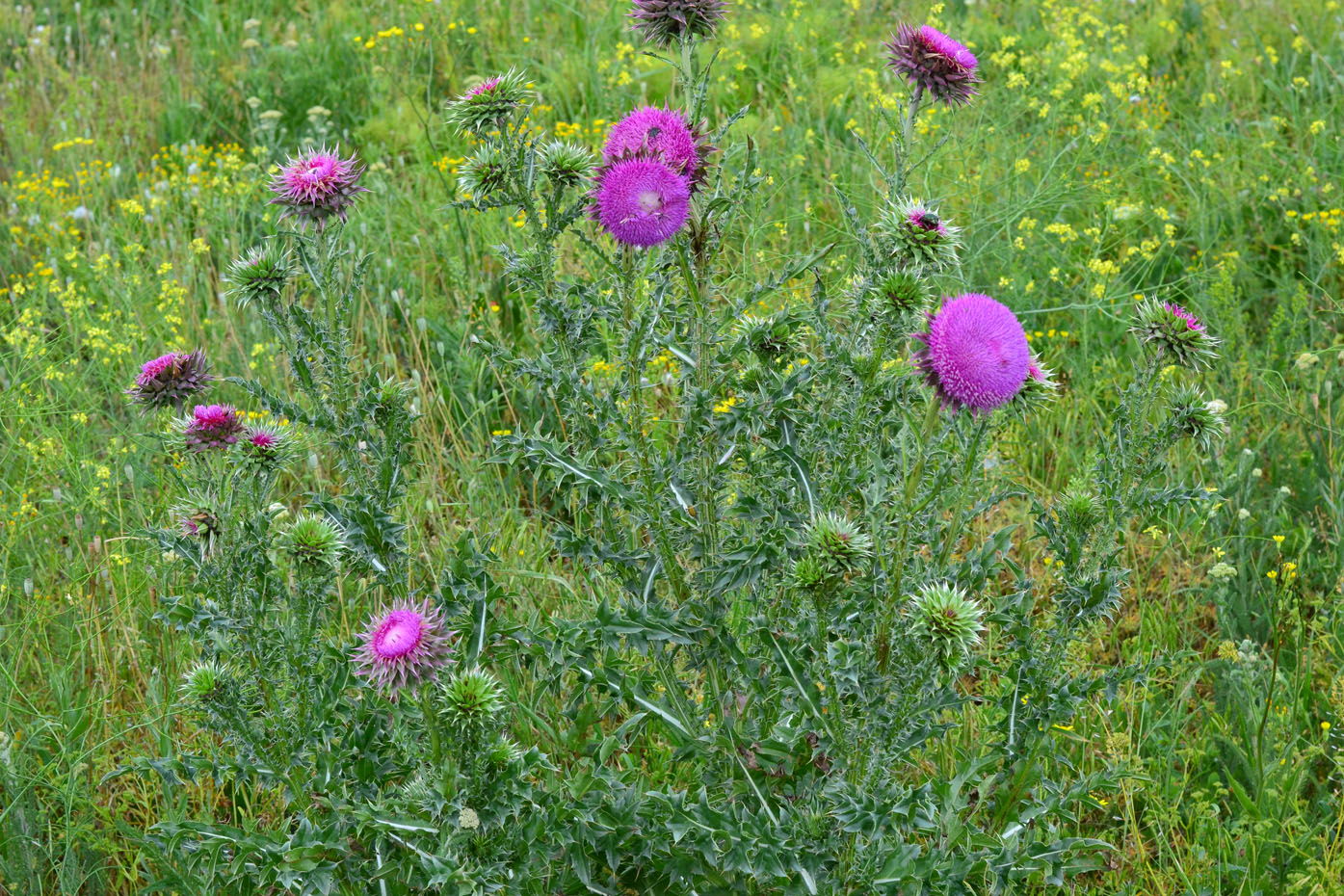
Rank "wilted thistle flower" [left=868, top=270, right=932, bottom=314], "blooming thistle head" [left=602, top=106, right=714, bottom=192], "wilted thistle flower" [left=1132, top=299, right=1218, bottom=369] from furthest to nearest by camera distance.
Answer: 1. "wilted thistle flower" [left=1132, top=299, right=1218, bottom=369]
2. "blooming thistle head" [left=602, top=106, right=714, bottom=192]
3. "wilted thistle flower" [left=868, top=270, right=932, bottom=314]

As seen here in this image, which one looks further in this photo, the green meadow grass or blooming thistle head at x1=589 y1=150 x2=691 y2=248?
the green meadow grass

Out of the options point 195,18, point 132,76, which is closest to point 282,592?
point 132,76

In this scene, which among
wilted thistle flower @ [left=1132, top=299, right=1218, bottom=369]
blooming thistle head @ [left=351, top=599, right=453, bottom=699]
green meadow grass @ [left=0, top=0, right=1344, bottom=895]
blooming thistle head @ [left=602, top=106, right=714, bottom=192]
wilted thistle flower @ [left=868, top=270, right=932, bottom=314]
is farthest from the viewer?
green meadow grass @ [left=0, top=0, right=1344, bottom=895]

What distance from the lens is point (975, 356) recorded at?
208 cm

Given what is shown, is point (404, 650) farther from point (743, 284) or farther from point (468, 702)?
point (743, 284)

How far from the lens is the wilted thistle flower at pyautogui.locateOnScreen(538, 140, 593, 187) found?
2463 millimetres

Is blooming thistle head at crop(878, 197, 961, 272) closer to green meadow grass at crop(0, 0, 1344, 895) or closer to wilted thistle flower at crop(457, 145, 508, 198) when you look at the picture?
green meadow grass at crop(0, 0, 1344, 895)

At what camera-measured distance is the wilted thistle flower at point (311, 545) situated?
233cm

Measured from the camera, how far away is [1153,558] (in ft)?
11.4

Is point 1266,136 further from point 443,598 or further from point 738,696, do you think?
point 443,598

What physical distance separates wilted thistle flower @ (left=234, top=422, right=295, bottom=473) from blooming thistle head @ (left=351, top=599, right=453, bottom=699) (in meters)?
0.58

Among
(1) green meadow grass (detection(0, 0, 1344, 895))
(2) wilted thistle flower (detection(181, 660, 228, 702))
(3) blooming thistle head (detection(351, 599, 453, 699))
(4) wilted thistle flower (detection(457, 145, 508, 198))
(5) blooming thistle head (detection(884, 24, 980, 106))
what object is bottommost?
(1) green meadow grass (detection(0, 0, 1344, 895))

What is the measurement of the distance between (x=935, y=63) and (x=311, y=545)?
1.76 m

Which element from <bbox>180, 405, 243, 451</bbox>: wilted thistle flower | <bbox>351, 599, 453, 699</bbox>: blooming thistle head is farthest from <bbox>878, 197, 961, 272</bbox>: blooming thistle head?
<bbox>180, 405, 243, 451</bbox>: wilted thistle flower
